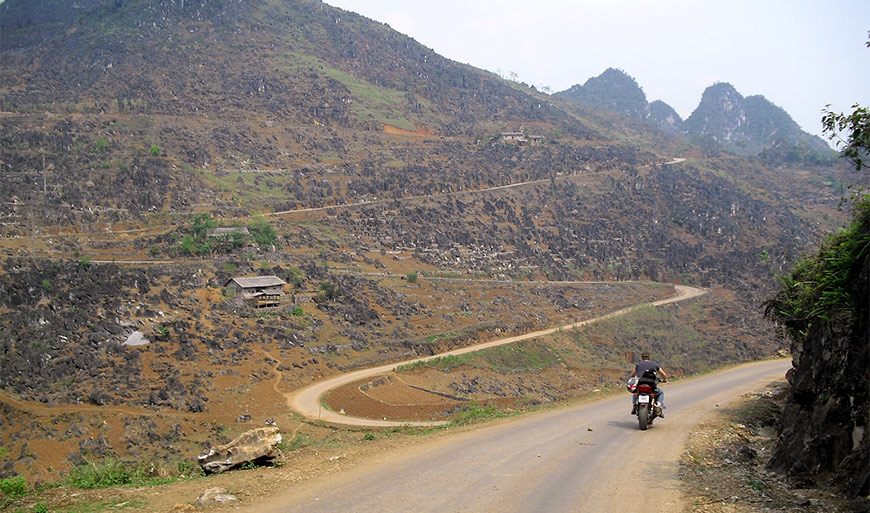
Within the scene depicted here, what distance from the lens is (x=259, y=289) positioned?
32125 mm

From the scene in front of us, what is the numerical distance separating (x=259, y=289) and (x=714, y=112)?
151817 mm

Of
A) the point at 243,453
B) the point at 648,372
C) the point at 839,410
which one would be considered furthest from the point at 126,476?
the point at 839,410

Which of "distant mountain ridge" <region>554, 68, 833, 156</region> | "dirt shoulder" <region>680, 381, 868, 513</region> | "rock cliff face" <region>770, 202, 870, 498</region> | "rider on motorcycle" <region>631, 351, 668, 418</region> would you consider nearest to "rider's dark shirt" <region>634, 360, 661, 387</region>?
"rider on motorcycle" <region>631, 351, 668, 418</region>

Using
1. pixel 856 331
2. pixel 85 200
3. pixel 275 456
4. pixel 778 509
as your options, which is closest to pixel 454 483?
pixel 275 456

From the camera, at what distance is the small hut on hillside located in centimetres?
3189

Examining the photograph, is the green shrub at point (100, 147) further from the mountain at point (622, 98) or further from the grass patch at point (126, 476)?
the mountain at point (622, 98)

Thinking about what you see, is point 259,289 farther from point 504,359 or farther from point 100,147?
point 100,147

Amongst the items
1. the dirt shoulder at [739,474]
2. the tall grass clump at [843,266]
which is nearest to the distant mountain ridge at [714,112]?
the dirt shoulder at [739,474]

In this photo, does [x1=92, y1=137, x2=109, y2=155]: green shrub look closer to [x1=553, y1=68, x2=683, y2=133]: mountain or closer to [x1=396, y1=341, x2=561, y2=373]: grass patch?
[x1=396, y1=341, x2=561, y2=373]: grass patch

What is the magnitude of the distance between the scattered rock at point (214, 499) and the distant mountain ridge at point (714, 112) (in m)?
151

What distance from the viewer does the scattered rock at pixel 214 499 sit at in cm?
662

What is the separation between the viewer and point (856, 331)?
23.3 ft

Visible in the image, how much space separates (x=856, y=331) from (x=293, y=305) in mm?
28703

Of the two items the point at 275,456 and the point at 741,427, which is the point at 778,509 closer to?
the point at 741,427
